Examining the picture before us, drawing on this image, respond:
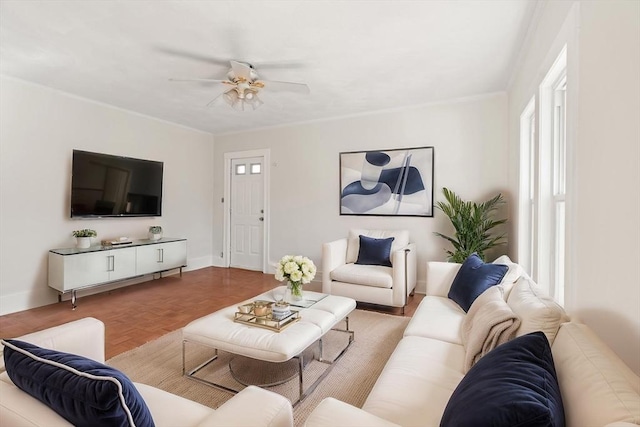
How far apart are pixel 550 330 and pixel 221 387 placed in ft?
5.93

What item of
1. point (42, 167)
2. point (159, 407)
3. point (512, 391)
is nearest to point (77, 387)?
point (159, 407)

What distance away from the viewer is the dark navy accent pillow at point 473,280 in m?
2.20

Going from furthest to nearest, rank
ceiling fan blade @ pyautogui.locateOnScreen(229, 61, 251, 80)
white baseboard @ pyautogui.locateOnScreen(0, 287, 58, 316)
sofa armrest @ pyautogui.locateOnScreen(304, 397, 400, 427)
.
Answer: white baseboard @ pyautogui.locateOnScreen(0, 287, 58, 316) < ceiling fan blade @ pyautogui.locateOnScreen(229, 61, 251, 80) < sofa armrest @ pyautogui.locateOnScreen(304, 397, 400, 427)

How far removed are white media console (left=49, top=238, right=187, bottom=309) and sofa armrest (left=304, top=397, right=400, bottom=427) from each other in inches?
144

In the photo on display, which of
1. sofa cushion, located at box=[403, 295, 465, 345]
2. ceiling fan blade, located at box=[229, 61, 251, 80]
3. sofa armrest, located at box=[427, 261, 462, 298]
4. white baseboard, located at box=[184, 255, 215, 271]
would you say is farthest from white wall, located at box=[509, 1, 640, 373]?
white baseboard, located at box=[184, 255, 215, 271]

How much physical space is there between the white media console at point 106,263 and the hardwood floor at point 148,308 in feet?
0.80

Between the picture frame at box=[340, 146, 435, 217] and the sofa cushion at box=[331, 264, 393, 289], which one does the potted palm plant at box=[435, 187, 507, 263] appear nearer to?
the picture frame at box=[340, 146, 435, 217]

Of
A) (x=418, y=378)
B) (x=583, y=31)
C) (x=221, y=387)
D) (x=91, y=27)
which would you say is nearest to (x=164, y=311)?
(x=221, y=387)

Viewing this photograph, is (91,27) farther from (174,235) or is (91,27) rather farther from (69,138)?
(174,235)

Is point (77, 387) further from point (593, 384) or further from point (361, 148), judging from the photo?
point (361, 148)

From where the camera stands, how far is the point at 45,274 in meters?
3.68

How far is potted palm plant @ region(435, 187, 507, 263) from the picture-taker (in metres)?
3.62

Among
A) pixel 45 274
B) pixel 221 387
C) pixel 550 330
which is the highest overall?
pixel 550 330

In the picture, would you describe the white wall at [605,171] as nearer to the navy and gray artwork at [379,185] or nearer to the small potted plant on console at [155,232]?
the navy and gray artwork at [379,185]
